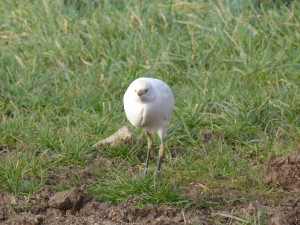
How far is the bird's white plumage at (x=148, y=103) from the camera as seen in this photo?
558cm

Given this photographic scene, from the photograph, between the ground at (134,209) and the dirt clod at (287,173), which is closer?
the ground at (134,209)

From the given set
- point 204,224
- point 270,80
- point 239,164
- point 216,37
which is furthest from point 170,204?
point 216,37

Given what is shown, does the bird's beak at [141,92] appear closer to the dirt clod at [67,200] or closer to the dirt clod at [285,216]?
the dirt clod at [67,200]

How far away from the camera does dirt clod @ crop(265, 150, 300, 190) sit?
5891mm

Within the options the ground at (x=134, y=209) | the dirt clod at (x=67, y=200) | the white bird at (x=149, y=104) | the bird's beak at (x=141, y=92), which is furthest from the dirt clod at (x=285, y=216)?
the dirt clod at (x=67, y=200)

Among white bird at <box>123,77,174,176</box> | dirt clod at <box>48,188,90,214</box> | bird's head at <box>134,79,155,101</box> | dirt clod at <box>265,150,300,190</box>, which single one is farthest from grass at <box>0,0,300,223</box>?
bird's head at <box>134,79,155,101</box>

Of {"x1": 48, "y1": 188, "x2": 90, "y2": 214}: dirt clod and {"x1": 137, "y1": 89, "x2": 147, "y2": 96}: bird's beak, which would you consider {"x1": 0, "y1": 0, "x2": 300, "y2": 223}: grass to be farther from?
{"x1": 137, "y1": 89, "x2": 147, "y2": 96}: bird's beak

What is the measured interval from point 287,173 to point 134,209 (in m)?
→ 1.03

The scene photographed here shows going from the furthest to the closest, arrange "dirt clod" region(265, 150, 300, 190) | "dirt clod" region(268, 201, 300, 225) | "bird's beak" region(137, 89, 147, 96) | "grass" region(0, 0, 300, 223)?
"grass" region(0, 0, 300, 223)
"dirt clod" region(265, 150, 300, 190)
"bird's beak" region(137, 89, 147, 96)
"dirt clod" region(268, 201, 300, 225)

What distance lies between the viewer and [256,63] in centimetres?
752

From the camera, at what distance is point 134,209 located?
548 cm

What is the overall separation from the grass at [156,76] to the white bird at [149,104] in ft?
1.12

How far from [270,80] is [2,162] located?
233 cm

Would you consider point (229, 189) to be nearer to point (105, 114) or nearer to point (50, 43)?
point (105, 114)
